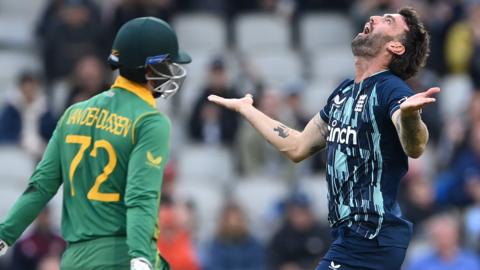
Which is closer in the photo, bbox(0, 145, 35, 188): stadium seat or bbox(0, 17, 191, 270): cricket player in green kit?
bbox(0, 17, 191, 270): cricket player in green kit

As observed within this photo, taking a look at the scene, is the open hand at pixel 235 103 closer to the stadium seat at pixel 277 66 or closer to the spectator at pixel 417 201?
the spectator at pixel 417 201

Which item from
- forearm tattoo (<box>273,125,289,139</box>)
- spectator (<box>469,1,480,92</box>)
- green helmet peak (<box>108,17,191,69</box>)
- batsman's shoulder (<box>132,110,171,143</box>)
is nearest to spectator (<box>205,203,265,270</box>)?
spectator (<box>469,1,480,92</box>)

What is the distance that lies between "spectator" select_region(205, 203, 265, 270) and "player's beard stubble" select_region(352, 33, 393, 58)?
589cm

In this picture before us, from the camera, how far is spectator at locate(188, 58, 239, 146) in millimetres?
14680

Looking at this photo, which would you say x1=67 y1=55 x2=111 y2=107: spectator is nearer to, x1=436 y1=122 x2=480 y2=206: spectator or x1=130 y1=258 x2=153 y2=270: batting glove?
x1=436 y1=122 x2=480 y2=206: spectator

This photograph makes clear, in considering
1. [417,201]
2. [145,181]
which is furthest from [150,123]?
[417,201]

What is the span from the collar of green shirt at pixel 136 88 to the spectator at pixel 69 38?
8.15 meters

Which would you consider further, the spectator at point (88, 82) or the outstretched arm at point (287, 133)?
the spectator at point (88, 82)

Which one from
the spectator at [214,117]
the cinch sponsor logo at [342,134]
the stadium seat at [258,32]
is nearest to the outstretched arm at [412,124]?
the cinch sponsor logo at [342,134]

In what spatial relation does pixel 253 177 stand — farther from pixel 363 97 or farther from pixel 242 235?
pixel 363 97

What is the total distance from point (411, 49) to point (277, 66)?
913 centimetres

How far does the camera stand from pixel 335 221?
705cm

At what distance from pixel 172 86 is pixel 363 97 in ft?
3.87

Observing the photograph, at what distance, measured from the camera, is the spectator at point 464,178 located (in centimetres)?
1316
